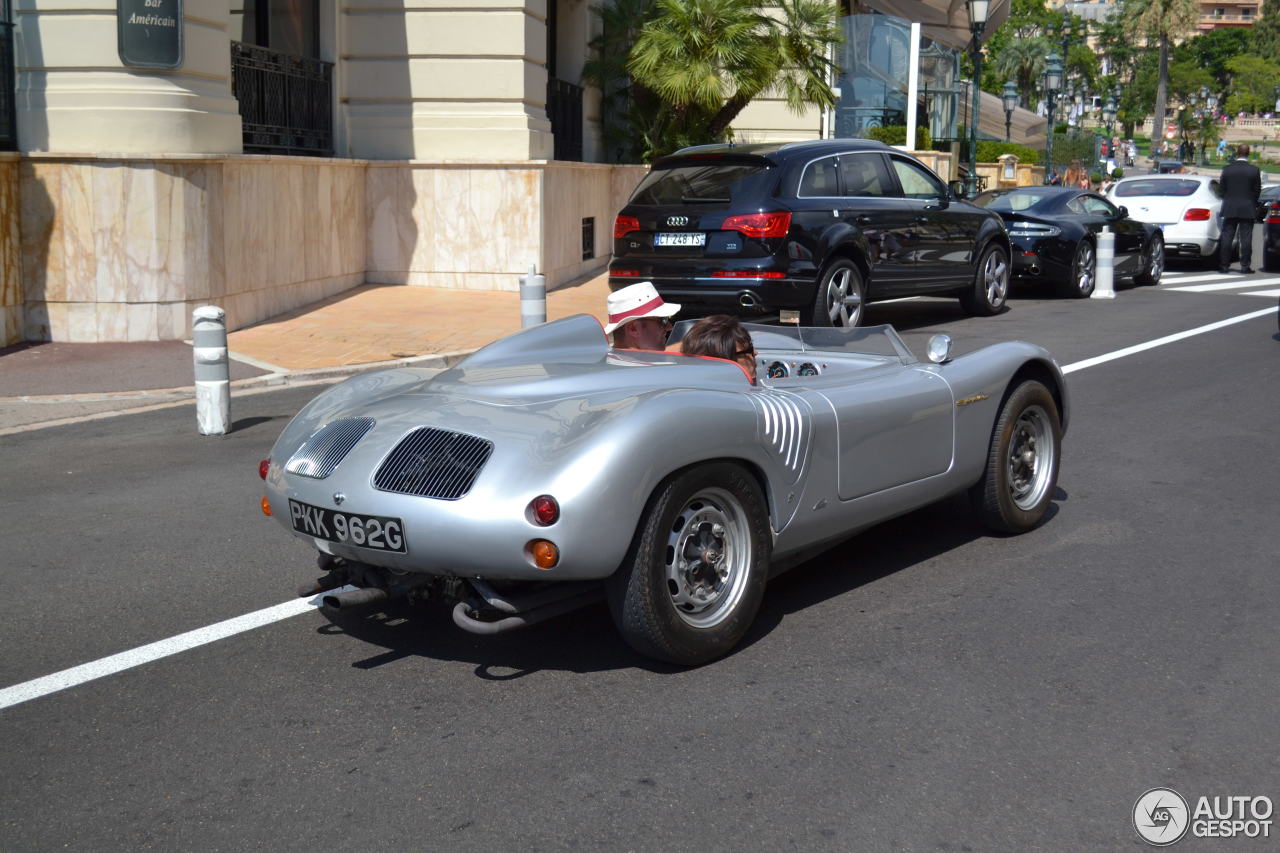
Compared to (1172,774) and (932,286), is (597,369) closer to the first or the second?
(1172,774)

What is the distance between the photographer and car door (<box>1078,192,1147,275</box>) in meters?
18.0

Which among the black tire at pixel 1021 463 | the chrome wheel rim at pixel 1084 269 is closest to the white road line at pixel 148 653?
the black tire at pixel 1021 463

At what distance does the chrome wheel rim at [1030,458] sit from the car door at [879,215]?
677 centimetres

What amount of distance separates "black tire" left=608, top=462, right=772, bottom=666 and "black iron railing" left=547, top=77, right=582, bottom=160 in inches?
634

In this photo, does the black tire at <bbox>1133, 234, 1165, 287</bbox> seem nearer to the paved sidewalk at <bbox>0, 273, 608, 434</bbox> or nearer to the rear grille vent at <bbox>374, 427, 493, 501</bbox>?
the paved sidewalk at <bbox>0, 273, 608, 434</bbox>

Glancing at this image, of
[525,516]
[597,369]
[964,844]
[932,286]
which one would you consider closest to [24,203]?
[932,286]

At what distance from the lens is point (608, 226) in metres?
21.0

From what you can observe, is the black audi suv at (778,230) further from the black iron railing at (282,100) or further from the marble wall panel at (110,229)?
the black iron railing at (282,100)

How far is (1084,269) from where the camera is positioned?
1755cm

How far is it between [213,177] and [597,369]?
29.7 ft

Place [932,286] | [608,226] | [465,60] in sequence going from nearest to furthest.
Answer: [932,286] → [465,60] → [608,226]

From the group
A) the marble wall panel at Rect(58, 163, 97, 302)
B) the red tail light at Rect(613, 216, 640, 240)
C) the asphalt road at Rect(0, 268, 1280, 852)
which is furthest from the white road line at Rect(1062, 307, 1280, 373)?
the marble wall panel at Rect(58, 163, 97, 302)

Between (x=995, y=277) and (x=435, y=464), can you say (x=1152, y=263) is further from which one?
(x=435, y=464)

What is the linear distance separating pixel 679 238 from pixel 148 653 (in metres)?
8.28
